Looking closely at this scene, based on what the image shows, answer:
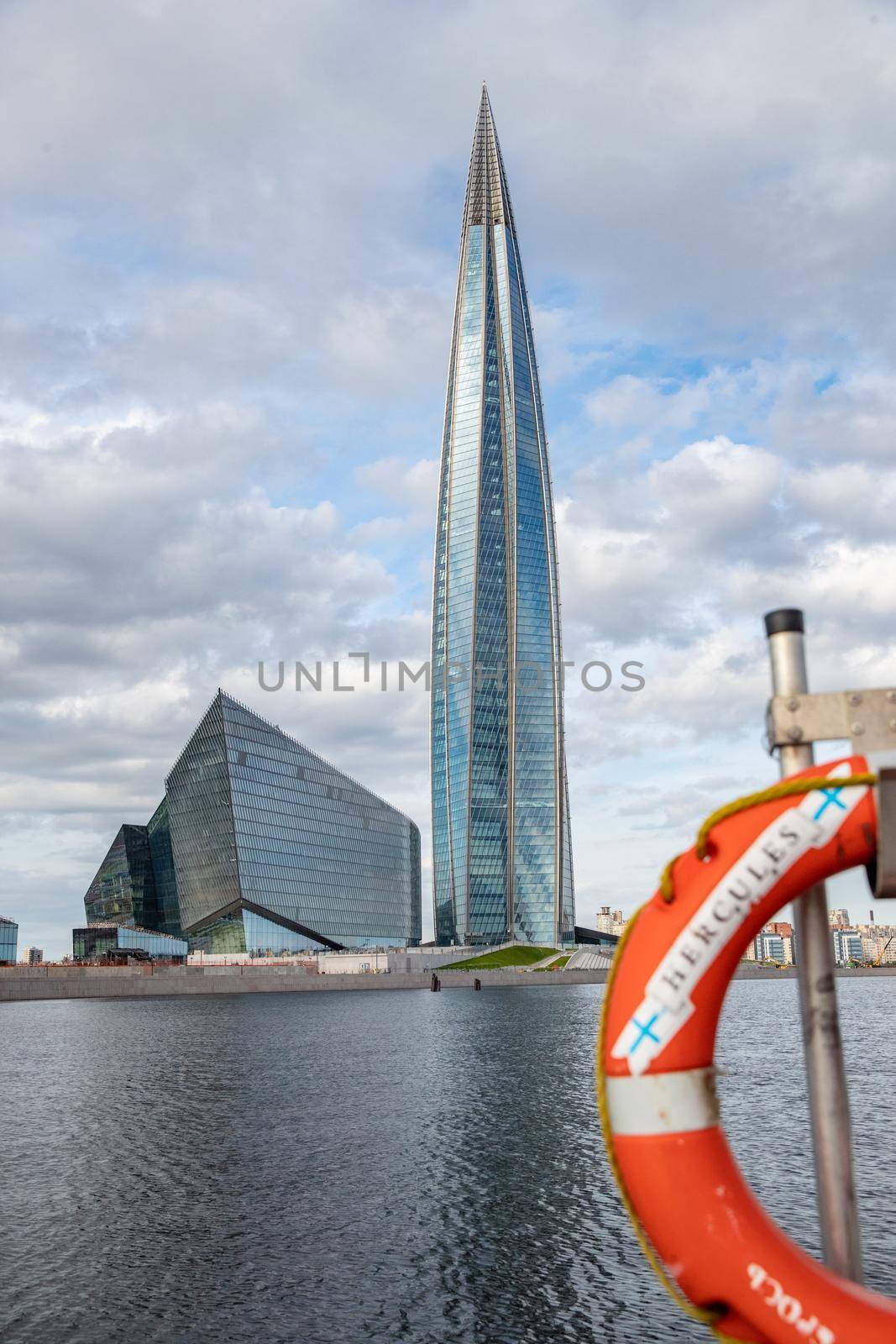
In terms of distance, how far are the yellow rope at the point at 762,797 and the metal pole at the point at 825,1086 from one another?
409 millimetres

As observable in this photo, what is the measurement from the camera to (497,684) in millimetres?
170375

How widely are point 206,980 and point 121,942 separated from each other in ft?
105

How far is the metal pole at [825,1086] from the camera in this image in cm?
597

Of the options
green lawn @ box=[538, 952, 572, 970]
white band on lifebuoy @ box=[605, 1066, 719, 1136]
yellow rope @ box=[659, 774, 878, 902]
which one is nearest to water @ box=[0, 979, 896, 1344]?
white band on lifebuoy @ box=[605, 1066, 719, 1136]

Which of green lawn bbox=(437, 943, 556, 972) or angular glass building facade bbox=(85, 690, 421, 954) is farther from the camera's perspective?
green lawn bbox=(437, 943, 556, 972)

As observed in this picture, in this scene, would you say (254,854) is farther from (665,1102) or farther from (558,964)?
(665,1102)

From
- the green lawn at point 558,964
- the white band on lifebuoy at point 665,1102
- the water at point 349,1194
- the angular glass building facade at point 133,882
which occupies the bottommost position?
the green lawn at point 558,964

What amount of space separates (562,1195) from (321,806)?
5076 inches

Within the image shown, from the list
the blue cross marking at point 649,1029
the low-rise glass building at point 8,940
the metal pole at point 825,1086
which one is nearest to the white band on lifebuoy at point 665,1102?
the blue cross marking at point 649,1029

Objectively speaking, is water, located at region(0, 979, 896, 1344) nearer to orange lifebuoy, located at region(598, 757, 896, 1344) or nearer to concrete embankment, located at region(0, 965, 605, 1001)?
orange lifebuoy, located at region(598, 757, 896, 1344)

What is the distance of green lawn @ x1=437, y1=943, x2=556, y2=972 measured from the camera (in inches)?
5669

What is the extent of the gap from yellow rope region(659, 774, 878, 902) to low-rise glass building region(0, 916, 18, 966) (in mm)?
121174

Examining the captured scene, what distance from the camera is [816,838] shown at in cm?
593

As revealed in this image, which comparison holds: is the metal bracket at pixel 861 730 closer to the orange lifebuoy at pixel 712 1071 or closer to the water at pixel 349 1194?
the orange lifebuoy at pixel 712 1071
